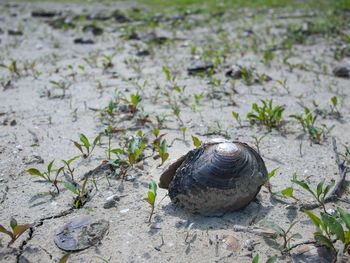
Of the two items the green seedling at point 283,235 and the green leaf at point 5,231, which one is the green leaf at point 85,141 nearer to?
the green leaf at point 5,231

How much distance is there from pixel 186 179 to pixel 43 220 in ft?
3.28

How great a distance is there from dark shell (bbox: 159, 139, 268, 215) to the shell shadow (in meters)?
0.05

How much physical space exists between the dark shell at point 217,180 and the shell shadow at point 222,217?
48 millimetres

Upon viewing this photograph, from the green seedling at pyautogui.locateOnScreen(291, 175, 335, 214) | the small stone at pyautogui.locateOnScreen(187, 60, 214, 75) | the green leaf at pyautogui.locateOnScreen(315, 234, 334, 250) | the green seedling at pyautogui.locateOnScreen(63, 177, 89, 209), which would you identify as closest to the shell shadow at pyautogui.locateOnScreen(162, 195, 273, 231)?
the green seedling at pyautogui.locateOnScreen(291, 175, 335, 214)

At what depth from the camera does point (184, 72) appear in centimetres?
501

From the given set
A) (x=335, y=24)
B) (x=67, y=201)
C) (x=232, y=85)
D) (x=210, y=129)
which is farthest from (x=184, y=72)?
(x=335, y=24)

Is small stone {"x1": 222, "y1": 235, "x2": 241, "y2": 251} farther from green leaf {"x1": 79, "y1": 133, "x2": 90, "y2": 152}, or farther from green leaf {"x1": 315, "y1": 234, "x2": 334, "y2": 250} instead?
green leaf {"x1": 79, "y1": 133, "x2": 90, "y2": 152}

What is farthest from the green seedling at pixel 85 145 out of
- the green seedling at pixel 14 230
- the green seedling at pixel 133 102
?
the green seedling at pixel 14 230

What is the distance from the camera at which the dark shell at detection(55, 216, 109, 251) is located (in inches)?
76.4

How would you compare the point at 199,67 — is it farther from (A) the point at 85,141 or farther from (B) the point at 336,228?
(B) the point at 336,228

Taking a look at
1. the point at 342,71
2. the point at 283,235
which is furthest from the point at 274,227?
the point at 342,71

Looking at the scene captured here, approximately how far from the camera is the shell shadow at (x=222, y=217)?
2088mm

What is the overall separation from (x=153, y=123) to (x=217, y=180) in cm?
156

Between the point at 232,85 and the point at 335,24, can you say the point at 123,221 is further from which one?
the point at 335,24
